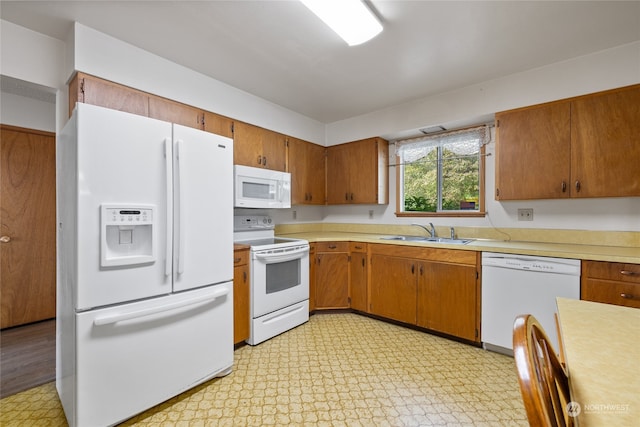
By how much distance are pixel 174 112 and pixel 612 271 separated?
3.47 metres

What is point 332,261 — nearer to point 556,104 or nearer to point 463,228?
point 463,228

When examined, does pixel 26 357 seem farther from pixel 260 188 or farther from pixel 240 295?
pixel 260 188

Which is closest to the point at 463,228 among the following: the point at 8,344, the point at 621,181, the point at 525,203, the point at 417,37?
the point at 525,203

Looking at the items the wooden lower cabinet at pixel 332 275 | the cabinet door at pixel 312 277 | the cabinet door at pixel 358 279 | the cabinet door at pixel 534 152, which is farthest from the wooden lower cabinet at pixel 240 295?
the cabinet door at pixel 534 152

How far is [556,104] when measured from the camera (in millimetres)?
2383

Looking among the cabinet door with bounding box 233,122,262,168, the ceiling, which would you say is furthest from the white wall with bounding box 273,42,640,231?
the cabinet door with bounding box 233,122,262,168

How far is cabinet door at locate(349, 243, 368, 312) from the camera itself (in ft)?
10.4

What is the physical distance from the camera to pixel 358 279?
3215 millimetres

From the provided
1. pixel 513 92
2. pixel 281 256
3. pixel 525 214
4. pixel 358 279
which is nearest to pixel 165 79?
pixel 281 256

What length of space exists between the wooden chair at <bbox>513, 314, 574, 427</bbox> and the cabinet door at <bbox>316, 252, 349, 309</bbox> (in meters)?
2.50

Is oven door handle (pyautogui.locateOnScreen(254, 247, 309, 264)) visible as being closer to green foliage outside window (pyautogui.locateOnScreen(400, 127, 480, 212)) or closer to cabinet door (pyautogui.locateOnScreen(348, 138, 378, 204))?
cabinet door (pyautogui.locateOnScreen(348, 138, 378, 204))

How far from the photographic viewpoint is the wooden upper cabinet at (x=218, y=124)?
263 centimetres

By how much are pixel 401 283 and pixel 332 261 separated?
80 centimetres

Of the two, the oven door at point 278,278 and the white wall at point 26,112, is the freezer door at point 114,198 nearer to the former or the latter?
the oven door at point 278,278
